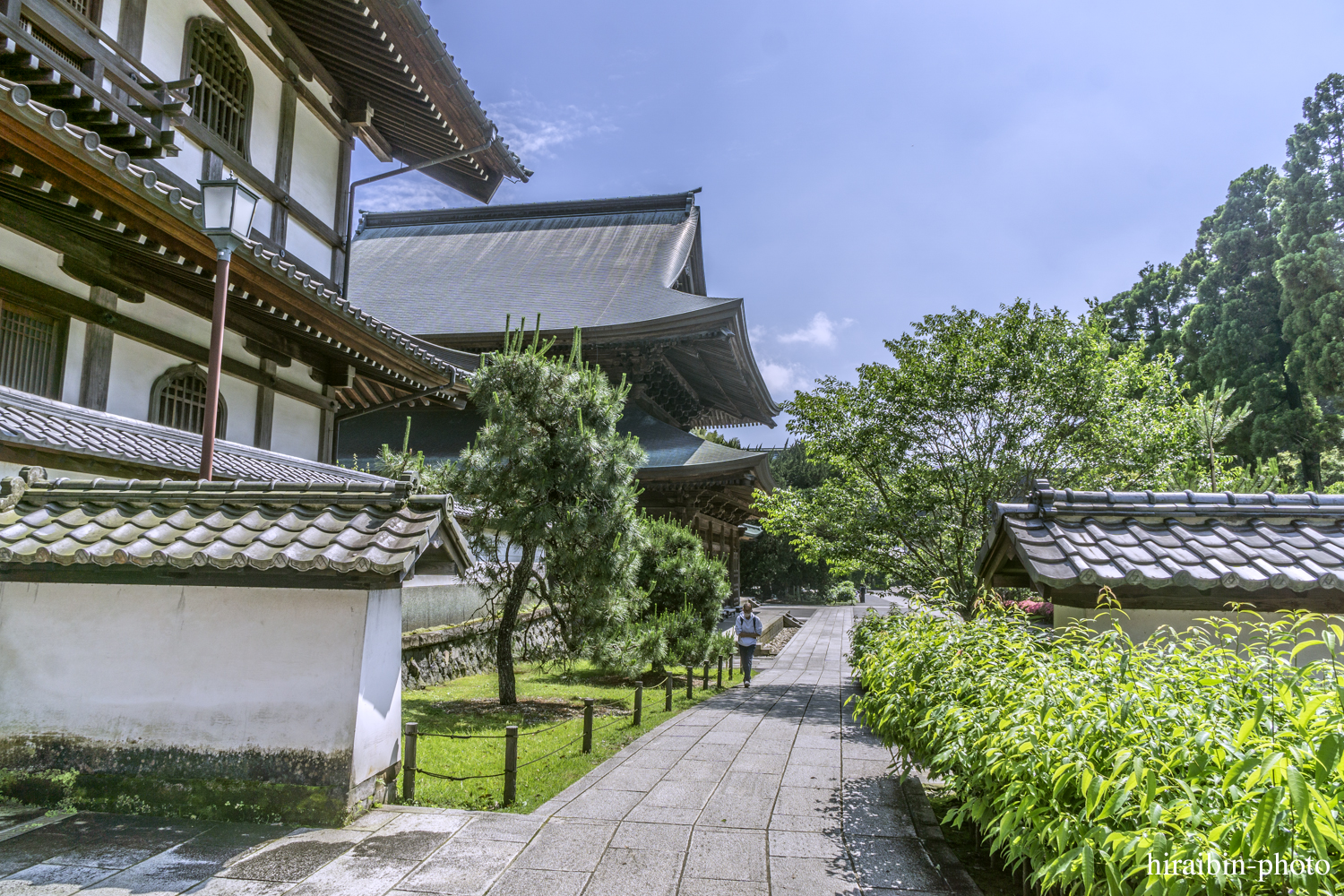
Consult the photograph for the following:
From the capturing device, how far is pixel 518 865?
419 cm

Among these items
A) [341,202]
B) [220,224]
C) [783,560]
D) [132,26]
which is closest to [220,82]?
[132,26]

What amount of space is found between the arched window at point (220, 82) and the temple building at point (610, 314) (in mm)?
6528

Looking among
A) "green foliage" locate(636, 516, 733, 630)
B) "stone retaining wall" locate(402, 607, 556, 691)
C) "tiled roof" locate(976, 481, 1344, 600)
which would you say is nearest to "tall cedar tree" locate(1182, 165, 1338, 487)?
"green foliage" locate(636, 516, 733, 630)

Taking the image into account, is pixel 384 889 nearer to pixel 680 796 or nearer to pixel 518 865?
pixel 518 865

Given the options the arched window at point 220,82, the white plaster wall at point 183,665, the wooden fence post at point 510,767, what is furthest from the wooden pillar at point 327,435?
the wooden fence post at point 510,767

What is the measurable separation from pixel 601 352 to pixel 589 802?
42.2 ft

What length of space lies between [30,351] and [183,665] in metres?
3.86

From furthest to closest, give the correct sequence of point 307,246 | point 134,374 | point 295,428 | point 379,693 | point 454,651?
1. point 454,651
2. point 307,246
3. point 295,428
4. point 134,374
5. point 379,693

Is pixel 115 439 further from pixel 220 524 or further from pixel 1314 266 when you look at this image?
pixel 1314 266

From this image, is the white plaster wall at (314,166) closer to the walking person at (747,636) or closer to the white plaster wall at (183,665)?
the white plaster wall at (183,665)

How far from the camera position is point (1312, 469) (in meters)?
27.7

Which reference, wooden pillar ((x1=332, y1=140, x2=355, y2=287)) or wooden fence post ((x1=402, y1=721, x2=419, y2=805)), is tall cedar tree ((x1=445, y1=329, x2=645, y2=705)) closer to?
wooden pillar ((x1=332, y1=140, x2=355, y2=287))

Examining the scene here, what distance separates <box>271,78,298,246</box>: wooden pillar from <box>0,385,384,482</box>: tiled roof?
2947 mm

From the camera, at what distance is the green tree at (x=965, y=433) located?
11.2m
